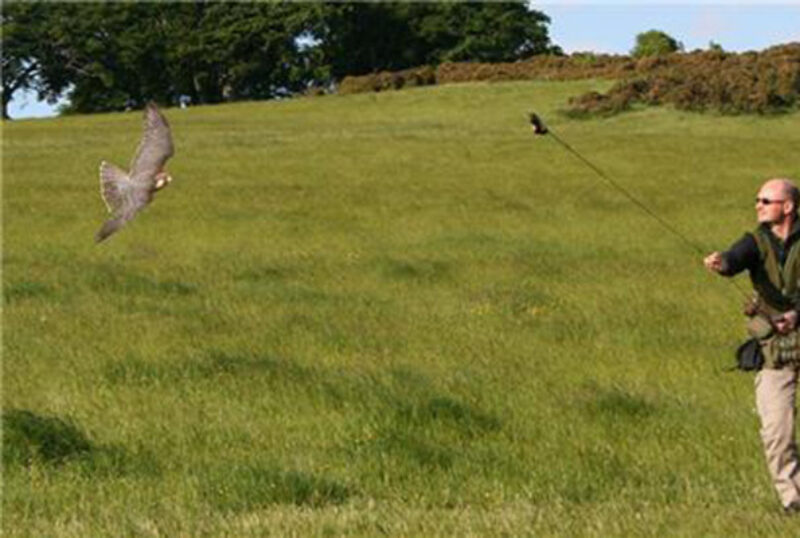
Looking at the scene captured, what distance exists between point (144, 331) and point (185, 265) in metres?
6.48

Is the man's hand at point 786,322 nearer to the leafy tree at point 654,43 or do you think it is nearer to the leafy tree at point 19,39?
the leafy tree at point 19,39

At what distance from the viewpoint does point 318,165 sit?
37000 millimetres

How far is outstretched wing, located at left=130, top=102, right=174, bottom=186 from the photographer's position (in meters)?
5.14

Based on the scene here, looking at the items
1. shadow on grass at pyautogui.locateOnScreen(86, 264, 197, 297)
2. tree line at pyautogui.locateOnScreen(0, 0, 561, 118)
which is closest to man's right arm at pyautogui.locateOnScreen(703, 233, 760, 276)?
shadow on grass at pyautogui.locateOnScreen(86, 264, 197, 297)

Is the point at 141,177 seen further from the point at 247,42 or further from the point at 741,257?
the point at 247,42

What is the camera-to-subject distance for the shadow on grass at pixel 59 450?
10086 mm

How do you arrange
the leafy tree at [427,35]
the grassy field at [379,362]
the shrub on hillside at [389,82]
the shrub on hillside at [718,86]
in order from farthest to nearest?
the leafy tree at [427,35] < the shrub on hillside at [389,82] < the shrub on hillside at [718,86] < the grassy field at [379,362]

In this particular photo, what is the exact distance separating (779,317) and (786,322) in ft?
0.21

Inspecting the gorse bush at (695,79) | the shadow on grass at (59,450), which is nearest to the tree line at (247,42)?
the gorse bush at (695,79)

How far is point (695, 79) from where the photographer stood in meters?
50.6

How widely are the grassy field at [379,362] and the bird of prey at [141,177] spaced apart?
3193 millimetres

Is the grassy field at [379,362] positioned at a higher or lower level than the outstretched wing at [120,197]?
lower

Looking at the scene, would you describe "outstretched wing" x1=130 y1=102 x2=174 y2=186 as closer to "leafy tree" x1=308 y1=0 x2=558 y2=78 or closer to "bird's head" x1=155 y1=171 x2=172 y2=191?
"bird's head" x1=155 y1=171 x2=172 y2=191

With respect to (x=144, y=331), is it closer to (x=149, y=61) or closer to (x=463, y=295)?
(x=463, y=295)
